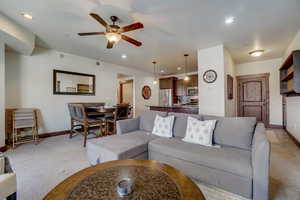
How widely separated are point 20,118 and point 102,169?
3416 mm

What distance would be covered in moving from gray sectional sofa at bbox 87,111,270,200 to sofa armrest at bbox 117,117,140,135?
1.35ft

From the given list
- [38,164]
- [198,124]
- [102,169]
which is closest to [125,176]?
[102,169]

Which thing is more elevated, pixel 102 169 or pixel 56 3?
pixel 56 3

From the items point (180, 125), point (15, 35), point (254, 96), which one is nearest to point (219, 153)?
point (180, 125)

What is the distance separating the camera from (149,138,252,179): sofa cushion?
1482 millimetres

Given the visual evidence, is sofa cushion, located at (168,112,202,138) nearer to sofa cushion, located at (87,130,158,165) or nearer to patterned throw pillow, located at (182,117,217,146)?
patterned throw pillow, located at (182,117,217,146)

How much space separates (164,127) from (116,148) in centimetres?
100

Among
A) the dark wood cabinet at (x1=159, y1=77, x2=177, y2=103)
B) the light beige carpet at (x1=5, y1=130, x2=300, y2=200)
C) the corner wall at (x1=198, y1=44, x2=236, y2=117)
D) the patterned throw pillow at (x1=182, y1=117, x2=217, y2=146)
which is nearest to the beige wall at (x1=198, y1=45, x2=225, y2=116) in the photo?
the corner wall at (x1=198, y1=44, x2=236, y2=117)

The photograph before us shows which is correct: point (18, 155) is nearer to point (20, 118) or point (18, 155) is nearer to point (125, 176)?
point (20, 118)

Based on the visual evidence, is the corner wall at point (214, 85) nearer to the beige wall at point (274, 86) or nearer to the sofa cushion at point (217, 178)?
the sofa cushion at point (217, 178)

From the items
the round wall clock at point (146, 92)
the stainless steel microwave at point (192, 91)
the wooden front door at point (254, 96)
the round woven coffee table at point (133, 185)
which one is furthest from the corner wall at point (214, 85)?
the round wall clock at point (146, 92)

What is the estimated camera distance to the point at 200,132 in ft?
6.88

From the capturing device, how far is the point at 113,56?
4.68 metres

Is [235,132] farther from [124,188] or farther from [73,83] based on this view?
[73,83]
